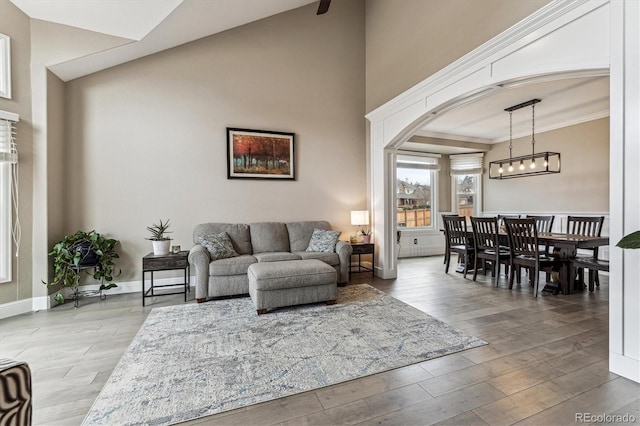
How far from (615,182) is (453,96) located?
1914mm

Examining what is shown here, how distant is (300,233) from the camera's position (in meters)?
4.75

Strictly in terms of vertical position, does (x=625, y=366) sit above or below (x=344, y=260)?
below

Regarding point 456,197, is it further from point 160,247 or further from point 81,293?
point 81,293

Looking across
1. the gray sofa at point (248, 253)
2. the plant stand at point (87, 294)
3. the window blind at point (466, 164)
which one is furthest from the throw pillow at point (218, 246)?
the window blind at point (466, 164)

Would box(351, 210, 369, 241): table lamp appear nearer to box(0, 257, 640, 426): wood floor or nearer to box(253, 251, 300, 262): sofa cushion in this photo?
box(253, 251, 300, 262): sofa cushion

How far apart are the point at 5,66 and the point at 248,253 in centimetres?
342

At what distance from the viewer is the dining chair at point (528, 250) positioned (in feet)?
12.7

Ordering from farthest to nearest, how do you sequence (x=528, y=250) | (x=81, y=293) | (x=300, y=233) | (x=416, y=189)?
(x=416, y=189)
(x=300, y=233)
(x=528, y=250)
(x=81, y=293)

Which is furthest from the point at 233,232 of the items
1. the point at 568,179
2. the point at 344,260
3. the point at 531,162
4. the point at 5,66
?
the point at 568,179

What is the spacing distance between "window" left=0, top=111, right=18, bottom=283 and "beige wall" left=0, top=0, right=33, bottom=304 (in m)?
0.07

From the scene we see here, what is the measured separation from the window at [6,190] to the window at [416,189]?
6.46 m

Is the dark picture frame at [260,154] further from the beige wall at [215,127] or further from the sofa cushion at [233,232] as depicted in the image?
the sofa cushion at [233,232]

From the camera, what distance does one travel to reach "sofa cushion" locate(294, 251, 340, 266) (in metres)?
4.19

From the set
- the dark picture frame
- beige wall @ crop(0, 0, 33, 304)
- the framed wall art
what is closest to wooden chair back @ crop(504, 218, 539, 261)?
the dark picture frame
